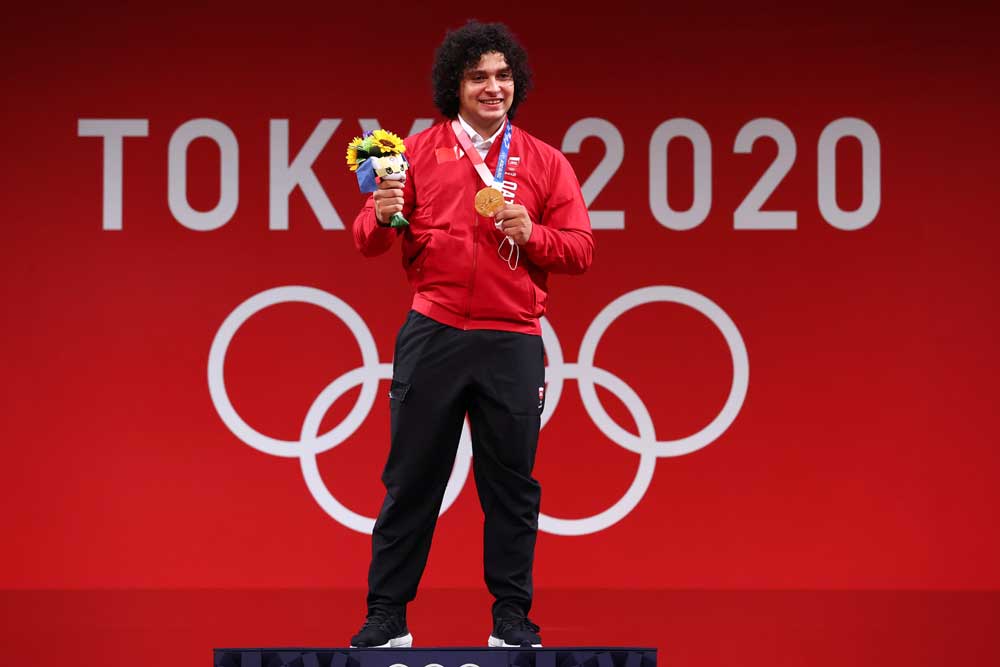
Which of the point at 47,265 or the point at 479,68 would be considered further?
the point at 47,265

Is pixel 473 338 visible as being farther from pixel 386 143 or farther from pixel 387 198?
pixel 386 143

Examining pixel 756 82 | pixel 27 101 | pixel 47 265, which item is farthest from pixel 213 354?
pixel 756 82

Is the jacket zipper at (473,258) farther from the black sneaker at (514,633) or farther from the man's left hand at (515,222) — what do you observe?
the black sneaker at (514,633)

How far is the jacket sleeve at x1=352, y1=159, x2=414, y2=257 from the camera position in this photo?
2.72 m

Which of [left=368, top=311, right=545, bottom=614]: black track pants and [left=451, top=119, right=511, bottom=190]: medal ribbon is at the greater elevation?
[left=451, top=119, right=511, bottom=190]: medal ribbon

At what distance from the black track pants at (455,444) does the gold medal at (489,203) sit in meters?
0.31

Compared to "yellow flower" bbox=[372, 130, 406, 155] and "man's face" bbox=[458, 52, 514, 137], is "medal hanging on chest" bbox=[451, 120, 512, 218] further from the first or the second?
"yellow flower" bbox=[372, 130, 406, 155]

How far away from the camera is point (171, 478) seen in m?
4.43

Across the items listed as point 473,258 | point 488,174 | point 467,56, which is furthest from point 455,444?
point 467,56

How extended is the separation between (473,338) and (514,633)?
707mm

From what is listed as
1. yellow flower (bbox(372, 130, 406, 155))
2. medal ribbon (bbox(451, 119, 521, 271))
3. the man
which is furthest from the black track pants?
yellow flower (bbox(372, 130, 406, 155))

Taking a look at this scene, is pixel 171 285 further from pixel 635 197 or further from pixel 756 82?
pixel 756 82

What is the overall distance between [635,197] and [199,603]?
222 cm

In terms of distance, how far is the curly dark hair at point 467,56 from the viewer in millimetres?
2838
